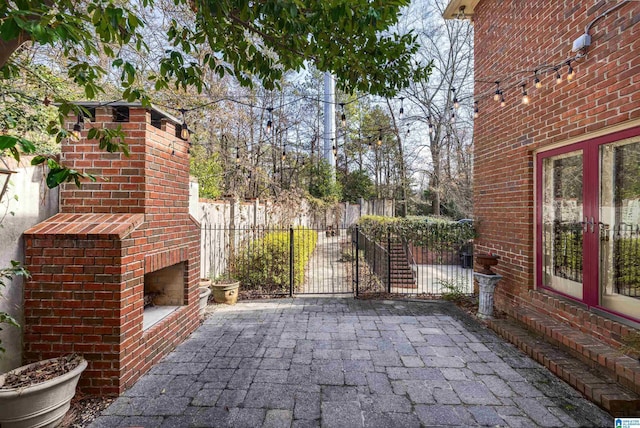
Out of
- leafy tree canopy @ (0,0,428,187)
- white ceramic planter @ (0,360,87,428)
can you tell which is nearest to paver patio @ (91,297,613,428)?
white ceramic planter @ (0,360,87,428)

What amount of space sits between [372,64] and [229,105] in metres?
5.58

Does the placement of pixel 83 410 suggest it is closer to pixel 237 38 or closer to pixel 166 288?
pixel 166 288

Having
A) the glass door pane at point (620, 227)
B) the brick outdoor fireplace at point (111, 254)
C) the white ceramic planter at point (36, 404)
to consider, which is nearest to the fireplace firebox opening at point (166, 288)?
the brick outdoor fireplace at point (111, 254)

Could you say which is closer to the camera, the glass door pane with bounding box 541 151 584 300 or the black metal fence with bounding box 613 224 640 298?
the black metal fence with bounding box 613 224 640 298

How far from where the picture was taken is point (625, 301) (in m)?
2.75

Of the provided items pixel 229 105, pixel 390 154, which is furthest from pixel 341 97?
pixel 229 105

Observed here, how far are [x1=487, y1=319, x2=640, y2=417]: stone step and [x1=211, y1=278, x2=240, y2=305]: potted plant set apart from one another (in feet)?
13.1

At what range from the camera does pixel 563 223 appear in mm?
3473

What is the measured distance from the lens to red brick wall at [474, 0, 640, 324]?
270cm

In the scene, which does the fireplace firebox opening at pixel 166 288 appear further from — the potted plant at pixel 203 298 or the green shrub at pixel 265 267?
the green shrub at pixel 265 267

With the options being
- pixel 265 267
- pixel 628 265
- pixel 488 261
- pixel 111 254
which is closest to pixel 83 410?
pixel 111 254

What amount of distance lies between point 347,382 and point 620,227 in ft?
9.90

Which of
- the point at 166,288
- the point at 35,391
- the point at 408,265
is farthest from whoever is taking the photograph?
the point at 408,265

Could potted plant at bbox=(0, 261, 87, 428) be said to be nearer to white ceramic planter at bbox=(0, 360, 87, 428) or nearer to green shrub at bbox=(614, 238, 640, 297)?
white ceramic planter at bbox=(0, 360, 87, 428)
